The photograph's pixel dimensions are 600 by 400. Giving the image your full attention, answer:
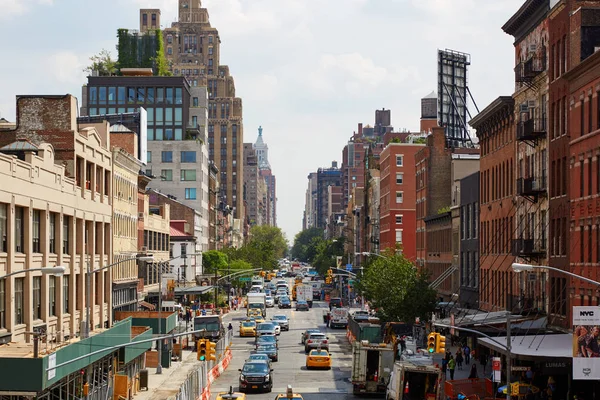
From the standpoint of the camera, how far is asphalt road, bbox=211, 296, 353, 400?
58031mm

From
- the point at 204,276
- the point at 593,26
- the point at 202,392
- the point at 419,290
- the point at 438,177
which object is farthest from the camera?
the point at 204,276

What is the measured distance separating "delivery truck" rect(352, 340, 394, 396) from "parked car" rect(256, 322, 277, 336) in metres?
33.9

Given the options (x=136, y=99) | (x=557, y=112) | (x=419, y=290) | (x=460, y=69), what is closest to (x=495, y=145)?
(x=419, y=290)

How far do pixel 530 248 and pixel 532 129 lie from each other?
7074 millimetres

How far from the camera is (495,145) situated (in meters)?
80.3

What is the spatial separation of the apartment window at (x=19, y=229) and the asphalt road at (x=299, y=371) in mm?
14062

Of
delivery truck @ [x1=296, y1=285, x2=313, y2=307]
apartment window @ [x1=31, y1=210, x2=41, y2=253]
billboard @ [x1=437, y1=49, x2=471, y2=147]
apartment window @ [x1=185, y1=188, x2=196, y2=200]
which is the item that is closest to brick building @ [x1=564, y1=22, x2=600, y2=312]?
apartment window @ [x1=31, y1=210, x2=41, y2=253]

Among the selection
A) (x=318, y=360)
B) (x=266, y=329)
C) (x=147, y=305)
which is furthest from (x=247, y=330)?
(x=318, y=360)

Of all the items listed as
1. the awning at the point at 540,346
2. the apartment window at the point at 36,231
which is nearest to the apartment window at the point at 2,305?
the apartment window at the point at 36,231

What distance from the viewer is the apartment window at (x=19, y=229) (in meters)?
47.0

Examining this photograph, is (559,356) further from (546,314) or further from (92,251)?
(92,251)

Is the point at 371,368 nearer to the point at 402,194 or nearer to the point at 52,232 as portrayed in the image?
the point at 52,232

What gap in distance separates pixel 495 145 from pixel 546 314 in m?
20.3

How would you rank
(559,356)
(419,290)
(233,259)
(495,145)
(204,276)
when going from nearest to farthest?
(559,356) → (495,145) → (419,290) → (204,276) → (233,259)
